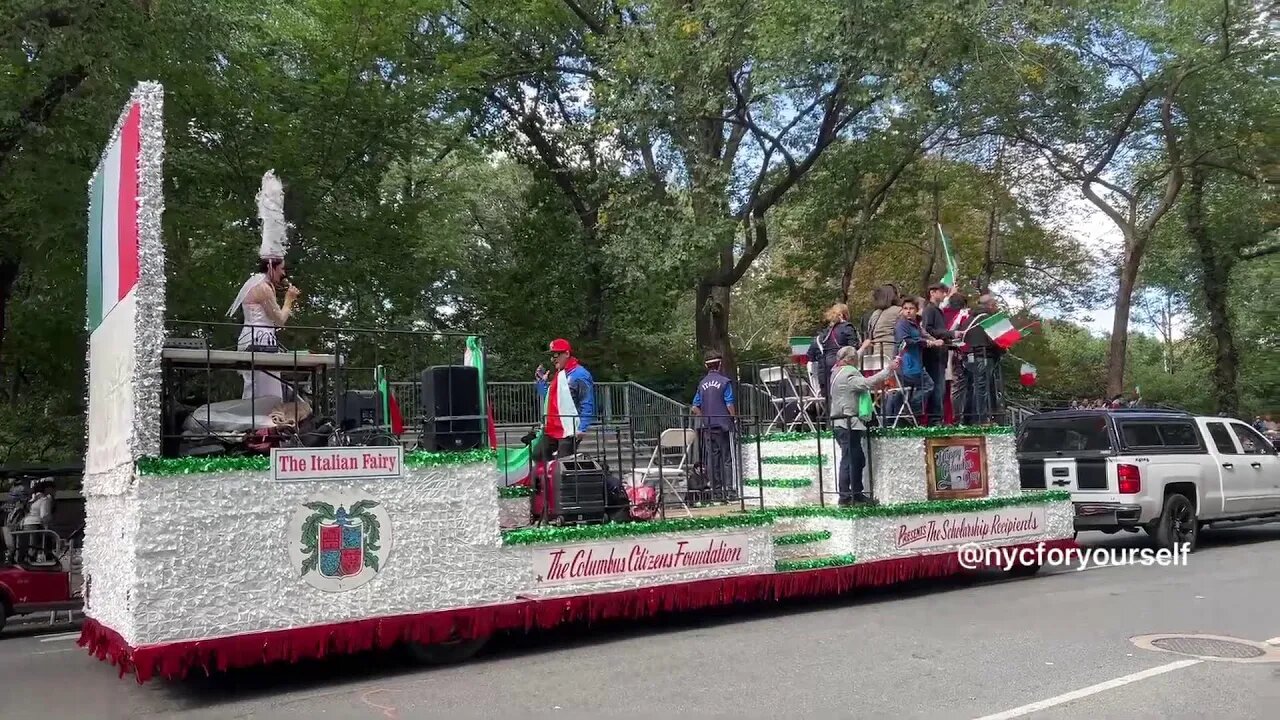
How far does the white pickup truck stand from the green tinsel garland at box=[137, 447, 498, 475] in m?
8.40

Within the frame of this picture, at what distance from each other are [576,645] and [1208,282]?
27548 millimetres

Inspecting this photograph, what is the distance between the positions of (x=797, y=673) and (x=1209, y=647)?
323cm

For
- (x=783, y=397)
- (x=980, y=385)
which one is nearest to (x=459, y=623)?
(x=783, y=397)

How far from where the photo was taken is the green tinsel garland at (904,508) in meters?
9.31

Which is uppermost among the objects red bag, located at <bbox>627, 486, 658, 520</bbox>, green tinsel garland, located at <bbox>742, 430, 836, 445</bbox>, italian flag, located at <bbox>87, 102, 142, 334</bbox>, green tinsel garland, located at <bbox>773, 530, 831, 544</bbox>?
italian flag, located at <bbox>87, 102, 142, 334</bbox>

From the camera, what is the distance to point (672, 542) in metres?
8.17

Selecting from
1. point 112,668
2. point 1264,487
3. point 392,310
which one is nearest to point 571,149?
point 392,310

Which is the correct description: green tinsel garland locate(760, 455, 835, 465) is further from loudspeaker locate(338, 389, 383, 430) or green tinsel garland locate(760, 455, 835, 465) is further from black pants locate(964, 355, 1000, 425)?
loudspeaker locate(338, 389, 383, 430)

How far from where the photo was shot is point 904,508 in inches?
380

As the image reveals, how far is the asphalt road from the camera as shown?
584 cm

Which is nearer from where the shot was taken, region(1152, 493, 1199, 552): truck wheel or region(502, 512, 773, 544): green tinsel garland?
region(502, 512, 773, 544): green tinsel garland

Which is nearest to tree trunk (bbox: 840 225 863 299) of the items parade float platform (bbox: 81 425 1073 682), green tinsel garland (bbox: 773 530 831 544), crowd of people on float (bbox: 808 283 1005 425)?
crowd of people on float (bbox: 808 283 1005 425)

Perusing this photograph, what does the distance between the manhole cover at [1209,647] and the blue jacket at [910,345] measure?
12.5 feet

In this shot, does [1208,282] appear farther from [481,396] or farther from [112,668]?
[112,668]
